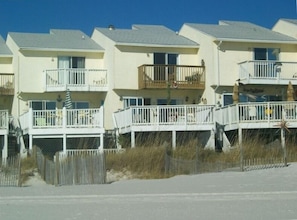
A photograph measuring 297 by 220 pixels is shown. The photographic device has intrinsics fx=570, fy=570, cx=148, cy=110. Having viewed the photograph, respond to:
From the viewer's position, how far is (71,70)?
35719 mm

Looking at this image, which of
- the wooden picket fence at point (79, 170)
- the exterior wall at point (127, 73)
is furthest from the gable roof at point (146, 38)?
the wooden picket fence at point (79, 170)

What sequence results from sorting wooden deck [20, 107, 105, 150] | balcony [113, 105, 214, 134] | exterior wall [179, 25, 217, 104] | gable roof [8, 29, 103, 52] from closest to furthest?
wooden deck [20, 107, 105, 150] → balcony [113, 105, 214, 134] → exterior wall [179, 25, 217, 104] → gable roof [8, 29, 103, 52]

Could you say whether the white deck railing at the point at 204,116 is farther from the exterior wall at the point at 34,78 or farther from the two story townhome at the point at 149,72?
the exterior wall at the point at 34,78

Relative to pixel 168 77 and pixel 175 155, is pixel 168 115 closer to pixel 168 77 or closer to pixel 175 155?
pixel 168 77

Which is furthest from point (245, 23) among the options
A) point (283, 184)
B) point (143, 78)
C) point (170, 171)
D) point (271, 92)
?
point (283, 184)

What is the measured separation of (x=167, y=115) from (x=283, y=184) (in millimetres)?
12386

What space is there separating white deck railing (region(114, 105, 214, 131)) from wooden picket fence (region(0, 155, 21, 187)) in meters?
10.3

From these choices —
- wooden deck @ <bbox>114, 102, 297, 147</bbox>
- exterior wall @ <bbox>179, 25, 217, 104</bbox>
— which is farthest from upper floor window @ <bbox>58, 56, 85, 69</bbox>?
exterior wall @ <bbox>179, 25, 217, 104</bbox>

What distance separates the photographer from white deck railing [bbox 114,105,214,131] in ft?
103

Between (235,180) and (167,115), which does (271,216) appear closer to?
(235,180)

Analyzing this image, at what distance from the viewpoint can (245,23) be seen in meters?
46.8

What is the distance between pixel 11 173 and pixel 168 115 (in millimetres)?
12068

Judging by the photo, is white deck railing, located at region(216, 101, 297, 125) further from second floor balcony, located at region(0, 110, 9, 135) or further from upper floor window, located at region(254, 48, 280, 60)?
second floor balcony, located at region(0, 110, 9, 135)

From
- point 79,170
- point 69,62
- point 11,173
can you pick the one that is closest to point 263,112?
point 69,62
